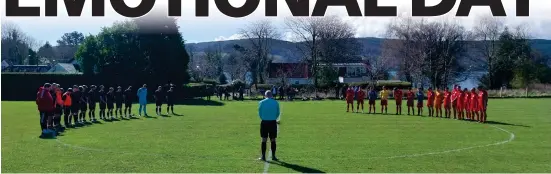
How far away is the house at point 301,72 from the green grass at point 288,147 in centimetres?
5679

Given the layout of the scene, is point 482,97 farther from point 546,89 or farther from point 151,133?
point 546,89

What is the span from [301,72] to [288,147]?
261 feet

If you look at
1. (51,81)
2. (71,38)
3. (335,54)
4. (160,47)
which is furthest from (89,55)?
(71,38)

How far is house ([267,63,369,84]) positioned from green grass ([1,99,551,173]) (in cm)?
5679

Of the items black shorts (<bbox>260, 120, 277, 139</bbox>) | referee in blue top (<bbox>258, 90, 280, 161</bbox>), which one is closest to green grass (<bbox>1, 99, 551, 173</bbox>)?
referee in blue top (<bbox>258, 90, 280, 161</bbox>)

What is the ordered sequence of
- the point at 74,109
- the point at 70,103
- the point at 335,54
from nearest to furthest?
the point at 70,103, the point at 74,109, the point at 335,54

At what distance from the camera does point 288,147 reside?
1778cm

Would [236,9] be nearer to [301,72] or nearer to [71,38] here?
[301,72]

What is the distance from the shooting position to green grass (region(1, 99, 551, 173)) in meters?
14.2

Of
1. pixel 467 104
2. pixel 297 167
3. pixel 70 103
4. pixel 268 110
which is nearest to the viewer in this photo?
pixel 297 167

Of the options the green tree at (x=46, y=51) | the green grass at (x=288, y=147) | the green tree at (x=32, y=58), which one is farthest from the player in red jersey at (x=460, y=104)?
the green tree at (x=46, y=51)

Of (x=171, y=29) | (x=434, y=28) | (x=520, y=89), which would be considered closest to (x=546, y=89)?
(x=520, y=89)

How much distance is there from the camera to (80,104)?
26.3 meters

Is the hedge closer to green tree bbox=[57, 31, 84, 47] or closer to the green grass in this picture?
the green grass
